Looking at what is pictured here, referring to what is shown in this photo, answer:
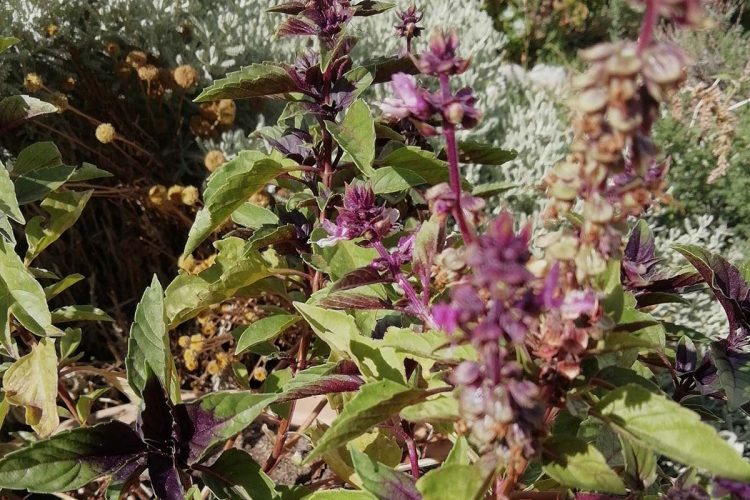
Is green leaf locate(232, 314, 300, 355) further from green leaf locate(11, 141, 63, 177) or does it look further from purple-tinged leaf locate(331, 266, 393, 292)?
green leaf locate(11, 141, 63, 177)

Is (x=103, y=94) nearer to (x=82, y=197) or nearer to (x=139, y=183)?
(x=139, y=183)

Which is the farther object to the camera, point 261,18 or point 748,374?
point 261,18

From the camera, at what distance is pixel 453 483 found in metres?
0.60

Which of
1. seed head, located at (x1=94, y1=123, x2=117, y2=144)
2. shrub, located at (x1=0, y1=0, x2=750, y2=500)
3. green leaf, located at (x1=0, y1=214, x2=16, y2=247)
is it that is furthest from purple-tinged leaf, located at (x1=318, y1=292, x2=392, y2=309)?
seed head, located at (x1=94, y1=123, x2=117, y2=144)

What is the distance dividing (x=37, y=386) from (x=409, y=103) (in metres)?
0.83

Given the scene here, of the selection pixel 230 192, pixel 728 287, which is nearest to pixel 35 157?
pixel 230 192

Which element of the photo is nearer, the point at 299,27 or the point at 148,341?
the point at 148,341

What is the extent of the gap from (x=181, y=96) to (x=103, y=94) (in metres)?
0.22

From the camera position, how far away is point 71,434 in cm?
76

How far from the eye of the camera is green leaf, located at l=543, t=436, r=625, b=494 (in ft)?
1.86

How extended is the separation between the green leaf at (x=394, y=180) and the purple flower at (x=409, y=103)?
0.36 metres

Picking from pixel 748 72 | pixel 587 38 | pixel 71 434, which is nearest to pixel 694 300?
pixel 748 72

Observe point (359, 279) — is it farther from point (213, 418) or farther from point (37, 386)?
point (37, 386)

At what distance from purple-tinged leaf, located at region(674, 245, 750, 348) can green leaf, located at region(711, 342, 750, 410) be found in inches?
1.6
